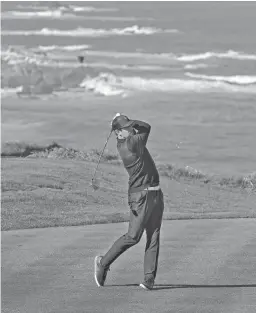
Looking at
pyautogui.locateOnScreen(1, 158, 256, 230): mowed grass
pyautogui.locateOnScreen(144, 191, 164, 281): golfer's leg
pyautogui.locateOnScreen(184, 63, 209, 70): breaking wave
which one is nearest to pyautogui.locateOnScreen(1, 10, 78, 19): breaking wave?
pyautogui.locateOnScreen(184, 63, 209, 70): breaking wave

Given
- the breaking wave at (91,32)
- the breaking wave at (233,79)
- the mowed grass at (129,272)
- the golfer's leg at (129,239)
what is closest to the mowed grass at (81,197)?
the mowed grass at (129,272)

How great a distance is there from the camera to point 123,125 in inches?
376

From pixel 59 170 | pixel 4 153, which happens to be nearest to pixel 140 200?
pixel 59 170

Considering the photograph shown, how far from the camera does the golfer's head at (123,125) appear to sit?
375 inches

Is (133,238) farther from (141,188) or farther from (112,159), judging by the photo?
(112,159)

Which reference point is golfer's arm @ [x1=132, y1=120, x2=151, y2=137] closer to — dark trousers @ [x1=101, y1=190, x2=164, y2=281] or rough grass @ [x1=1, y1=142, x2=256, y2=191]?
dark trousers @ [x1=101, y1=190, x2=164, y2=281]

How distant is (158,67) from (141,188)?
131ft

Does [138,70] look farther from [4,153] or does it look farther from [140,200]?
[140,200]

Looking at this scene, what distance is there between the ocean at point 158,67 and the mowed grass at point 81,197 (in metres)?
5.11

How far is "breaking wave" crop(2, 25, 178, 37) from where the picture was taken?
5580cm

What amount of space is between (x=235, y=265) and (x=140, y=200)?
1710mm

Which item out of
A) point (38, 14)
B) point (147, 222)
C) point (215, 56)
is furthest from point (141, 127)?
point (38, 14)

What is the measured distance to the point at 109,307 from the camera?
896 centimetres

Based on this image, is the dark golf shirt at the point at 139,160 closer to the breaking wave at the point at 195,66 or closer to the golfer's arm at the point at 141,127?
the golfer's arm at the point at 141,127
